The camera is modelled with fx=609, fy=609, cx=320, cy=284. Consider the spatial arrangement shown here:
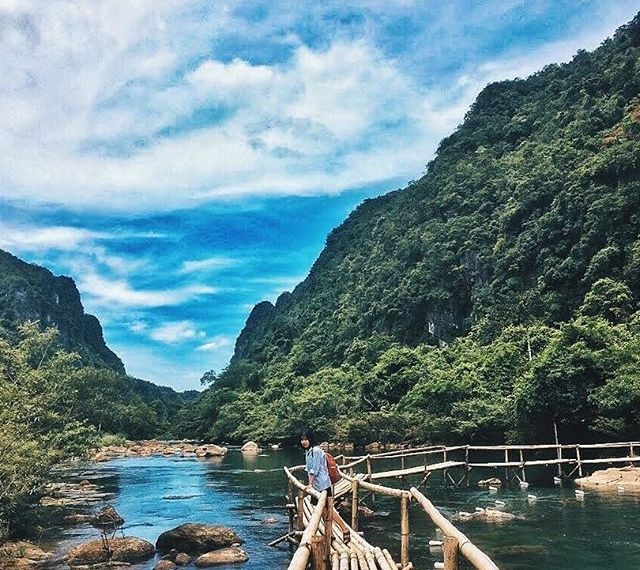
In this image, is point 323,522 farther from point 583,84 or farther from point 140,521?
point 583,84

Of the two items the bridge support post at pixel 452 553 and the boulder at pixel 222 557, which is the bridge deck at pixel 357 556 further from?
the boulder at pixel 222 557

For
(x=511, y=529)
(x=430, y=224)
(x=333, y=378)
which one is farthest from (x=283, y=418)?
(x=511, y=529)

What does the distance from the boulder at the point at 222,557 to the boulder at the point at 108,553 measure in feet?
5.06

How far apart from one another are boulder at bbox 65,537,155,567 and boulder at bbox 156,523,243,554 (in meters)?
0.61

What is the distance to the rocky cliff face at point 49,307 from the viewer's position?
108250mm

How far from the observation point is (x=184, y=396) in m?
184

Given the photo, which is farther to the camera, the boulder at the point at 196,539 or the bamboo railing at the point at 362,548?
the boulder at the point at 196,539

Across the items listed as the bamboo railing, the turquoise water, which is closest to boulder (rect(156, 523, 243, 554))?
the turquoise water

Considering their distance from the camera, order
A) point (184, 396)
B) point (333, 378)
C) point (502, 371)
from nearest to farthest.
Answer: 1. point (502, 371)
2. point (333, 378)
3. point (184, 396)

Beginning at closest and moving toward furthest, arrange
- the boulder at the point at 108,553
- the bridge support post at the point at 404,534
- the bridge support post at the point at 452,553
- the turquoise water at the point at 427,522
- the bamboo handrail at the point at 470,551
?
the bamboo handrail at the point at 470,551
the bridge support post at the point at 452,553
the bridge support post at the point at 404,534
the turquoise water at the point at 427,522
the boulder at the point at 108,553

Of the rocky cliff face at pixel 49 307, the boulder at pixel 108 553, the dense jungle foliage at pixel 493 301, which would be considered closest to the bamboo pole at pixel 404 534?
the boulder at pixel 108 553

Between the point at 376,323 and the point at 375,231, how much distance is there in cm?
2671

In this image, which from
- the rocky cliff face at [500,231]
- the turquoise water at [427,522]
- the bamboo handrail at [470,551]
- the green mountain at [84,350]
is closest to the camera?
the bamboo handrail at [470,551]

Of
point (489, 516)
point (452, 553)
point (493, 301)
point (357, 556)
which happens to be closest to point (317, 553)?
point (452, 553)
